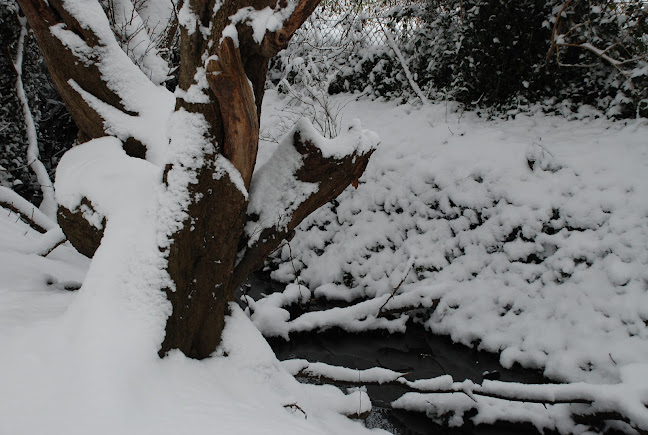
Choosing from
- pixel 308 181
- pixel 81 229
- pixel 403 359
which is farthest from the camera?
pixel 403 359

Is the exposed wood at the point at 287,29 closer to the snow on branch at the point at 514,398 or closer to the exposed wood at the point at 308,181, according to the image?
the exposed wood at the point at 308,181

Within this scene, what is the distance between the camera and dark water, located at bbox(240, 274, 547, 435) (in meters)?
3.14

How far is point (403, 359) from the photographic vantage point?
153 inches

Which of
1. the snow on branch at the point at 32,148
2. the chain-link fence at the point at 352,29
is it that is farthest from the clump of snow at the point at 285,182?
the chain-link fence at the point at 352,29

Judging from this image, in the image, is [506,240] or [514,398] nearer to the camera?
[514,398]

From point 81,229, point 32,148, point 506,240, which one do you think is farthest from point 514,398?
point 32,148

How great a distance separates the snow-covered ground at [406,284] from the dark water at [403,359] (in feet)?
0.44

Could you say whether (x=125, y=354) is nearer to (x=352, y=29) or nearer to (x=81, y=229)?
(x=81, y=229)

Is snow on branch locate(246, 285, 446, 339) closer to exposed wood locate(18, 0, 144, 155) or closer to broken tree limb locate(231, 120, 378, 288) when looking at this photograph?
broken tree limb locate(231, 120, 378, 288)

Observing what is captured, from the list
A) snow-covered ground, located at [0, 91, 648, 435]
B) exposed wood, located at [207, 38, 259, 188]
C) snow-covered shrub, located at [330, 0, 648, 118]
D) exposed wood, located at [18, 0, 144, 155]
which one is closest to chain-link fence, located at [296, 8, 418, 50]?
snow-covered shrub, located at [330, 0, 648, 118]

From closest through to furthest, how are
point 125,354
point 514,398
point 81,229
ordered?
point 125,354 → point 81,229 → point 514,398

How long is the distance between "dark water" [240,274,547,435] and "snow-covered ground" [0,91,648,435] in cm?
13

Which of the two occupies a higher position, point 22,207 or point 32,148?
point 32,148

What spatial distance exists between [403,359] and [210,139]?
9.26ft
